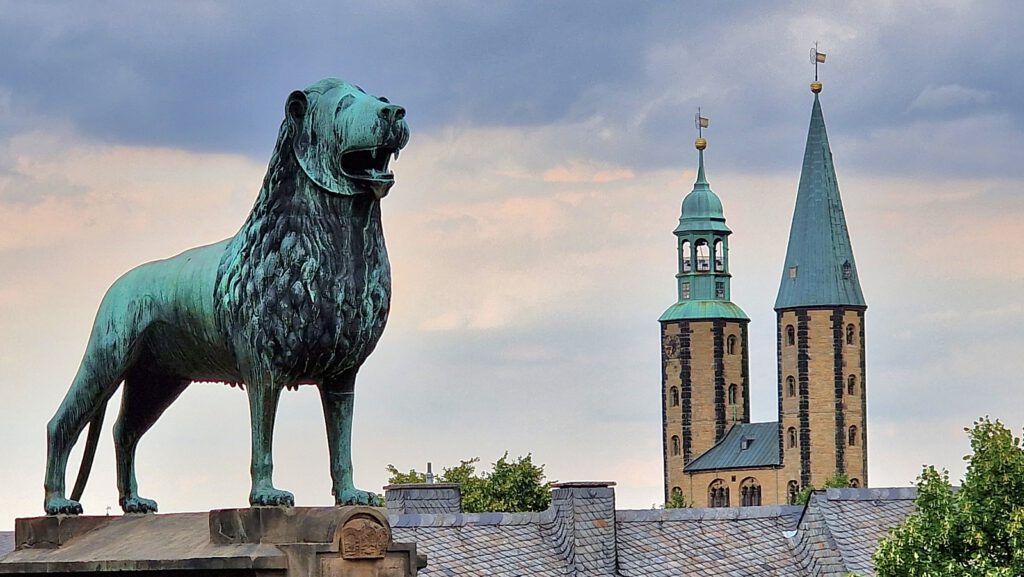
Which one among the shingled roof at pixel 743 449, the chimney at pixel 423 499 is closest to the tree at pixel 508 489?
the chimney at pixel 423 499

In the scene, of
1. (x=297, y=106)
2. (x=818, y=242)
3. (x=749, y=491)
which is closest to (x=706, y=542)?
(x=297, y=106)

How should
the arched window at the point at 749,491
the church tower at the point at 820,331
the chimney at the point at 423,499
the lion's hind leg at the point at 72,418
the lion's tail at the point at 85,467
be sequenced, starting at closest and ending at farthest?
the lion's hind leg at the point at 72,418 → the lion's tail at the point at 85,467 → the chimney at the point at 423,499 → the church tower at the point at 820,331 → the arched window at the point at 749,491

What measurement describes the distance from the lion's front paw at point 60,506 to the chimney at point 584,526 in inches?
1007

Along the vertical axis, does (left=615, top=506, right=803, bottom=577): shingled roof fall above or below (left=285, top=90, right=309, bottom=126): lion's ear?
below

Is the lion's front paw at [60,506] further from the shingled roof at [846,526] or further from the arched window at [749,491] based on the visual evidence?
the arched window at [749,491]

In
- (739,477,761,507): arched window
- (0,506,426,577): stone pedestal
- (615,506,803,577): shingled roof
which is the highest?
(739,477,761,507): arched window

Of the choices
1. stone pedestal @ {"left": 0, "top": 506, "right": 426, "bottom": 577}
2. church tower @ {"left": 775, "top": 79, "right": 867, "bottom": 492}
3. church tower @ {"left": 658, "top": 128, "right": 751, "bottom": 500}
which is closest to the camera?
stone pedestal @ {"left": 0, "top": 506, "right": 426, "bottom": 577}

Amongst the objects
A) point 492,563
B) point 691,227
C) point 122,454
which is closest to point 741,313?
point 691,227

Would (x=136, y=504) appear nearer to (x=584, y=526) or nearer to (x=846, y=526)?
(x=584, y=526)

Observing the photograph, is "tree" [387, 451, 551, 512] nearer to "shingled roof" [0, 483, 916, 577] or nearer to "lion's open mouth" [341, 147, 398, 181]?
"shingled roof" [0, 483, 916, 577]

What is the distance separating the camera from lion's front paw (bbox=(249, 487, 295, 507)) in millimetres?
12320

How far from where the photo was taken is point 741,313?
16225cm

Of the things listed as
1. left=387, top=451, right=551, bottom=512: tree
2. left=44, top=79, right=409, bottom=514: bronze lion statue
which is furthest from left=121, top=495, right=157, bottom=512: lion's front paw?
left=387, top=451, right=551, bottom=512: tree

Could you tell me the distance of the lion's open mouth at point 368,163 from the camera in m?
12.3
